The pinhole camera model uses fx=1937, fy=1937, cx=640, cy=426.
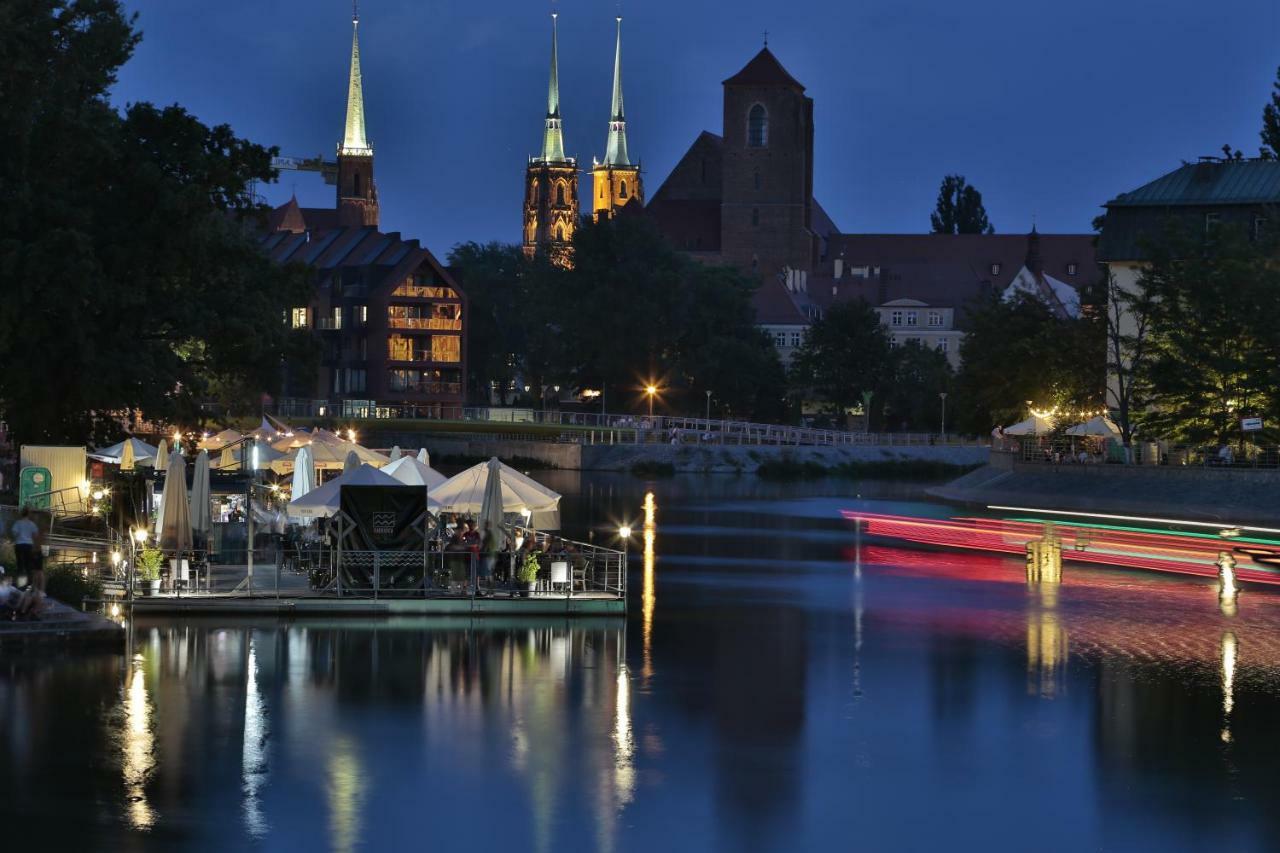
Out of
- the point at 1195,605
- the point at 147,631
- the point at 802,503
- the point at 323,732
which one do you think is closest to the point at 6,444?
the point at 802,503

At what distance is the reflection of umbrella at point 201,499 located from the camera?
34938 mm

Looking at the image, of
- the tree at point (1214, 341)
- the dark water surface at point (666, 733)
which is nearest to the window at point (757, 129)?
the tree at point (1214, 341)

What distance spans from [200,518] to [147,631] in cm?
517

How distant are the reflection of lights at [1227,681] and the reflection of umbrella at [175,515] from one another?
1726 cm

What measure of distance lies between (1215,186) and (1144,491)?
24.2m

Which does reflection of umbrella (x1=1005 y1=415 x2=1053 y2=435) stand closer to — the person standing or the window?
the person standing

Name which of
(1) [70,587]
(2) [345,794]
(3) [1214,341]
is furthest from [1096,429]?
(2) [345,794]

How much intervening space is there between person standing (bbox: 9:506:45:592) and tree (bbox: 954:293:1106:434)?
6427 centimetres

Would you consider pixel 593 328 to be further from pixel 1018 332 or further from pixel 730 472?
pixel 1018 332

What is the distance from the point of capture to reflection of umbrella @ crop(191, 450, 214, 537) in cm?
3494

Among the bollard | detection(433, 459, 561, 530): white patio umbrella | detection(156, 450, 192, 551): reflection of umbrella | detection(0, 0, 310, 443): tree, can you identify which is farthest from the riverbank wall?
detection(156, 450, 192, 551): reflection of umbrella

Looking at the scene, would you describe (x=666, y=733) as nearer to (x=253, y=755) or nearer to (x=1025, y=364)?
(x=253, y=755)

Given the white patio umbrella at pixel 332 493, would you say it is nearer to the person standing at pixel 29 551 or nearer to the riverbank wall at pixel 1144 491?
the person standing at pixel 29 551

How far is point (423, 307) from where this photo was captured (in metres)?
133
